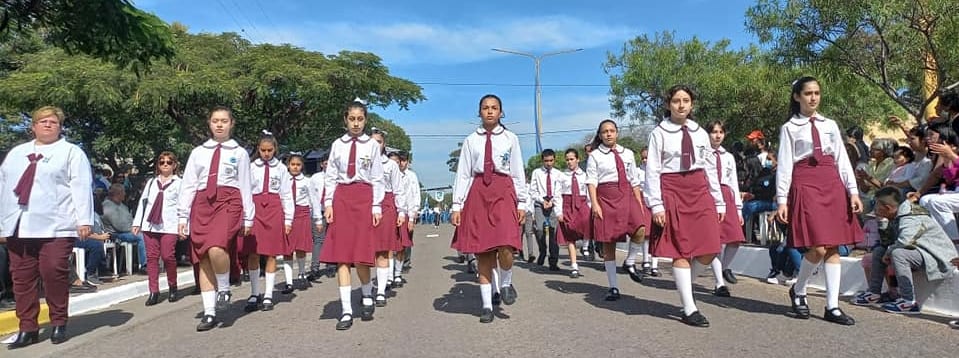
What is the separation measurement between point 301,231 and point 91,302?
8.73 feet

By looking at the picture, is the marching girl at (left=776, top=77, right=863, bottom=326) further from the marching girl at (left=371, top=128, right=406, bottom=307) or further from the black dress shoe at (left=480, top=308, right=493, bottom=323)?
the marching girl at (left=371, top=128, right=406, bottom=307)

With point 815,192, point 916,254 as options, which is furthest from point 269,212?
point 916,254

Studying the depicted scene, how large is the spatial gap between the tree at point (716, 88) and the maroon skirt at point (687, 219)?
18266 mm

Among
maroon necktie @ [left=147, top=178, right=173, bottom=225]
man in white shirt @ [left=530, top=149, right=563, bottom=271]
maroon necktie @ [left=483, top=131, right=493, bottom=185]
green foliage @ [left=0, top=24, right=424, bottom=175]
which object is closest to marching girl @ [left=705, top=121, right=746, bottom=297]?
maroon necktie @ [left=483, top=131, right=493, bottom=185]

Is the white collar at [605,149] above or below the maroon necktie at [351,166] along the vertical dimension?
above

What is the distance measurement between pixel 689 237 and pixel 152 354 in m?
4.44

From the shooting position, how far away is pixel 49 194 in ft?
19.9

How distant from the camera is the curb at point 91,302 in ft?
22.7

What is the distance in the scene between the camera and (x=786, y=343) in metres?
5.05

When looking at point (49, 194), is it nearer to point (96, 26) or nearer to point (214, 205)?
point (214, 205)

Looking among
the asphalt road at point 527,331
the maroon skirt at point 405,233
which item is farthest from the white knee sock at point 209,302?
the maroon skirt at point 405,233

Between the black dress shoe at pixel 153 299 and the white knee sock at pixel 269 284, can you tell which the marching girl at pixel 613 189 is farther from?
the black dress shoe at pixel 153 299

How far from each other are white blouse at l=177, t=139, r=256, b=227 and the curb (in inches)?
60.1

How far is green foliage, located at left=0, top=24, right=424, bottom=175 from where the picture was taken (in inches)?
766
